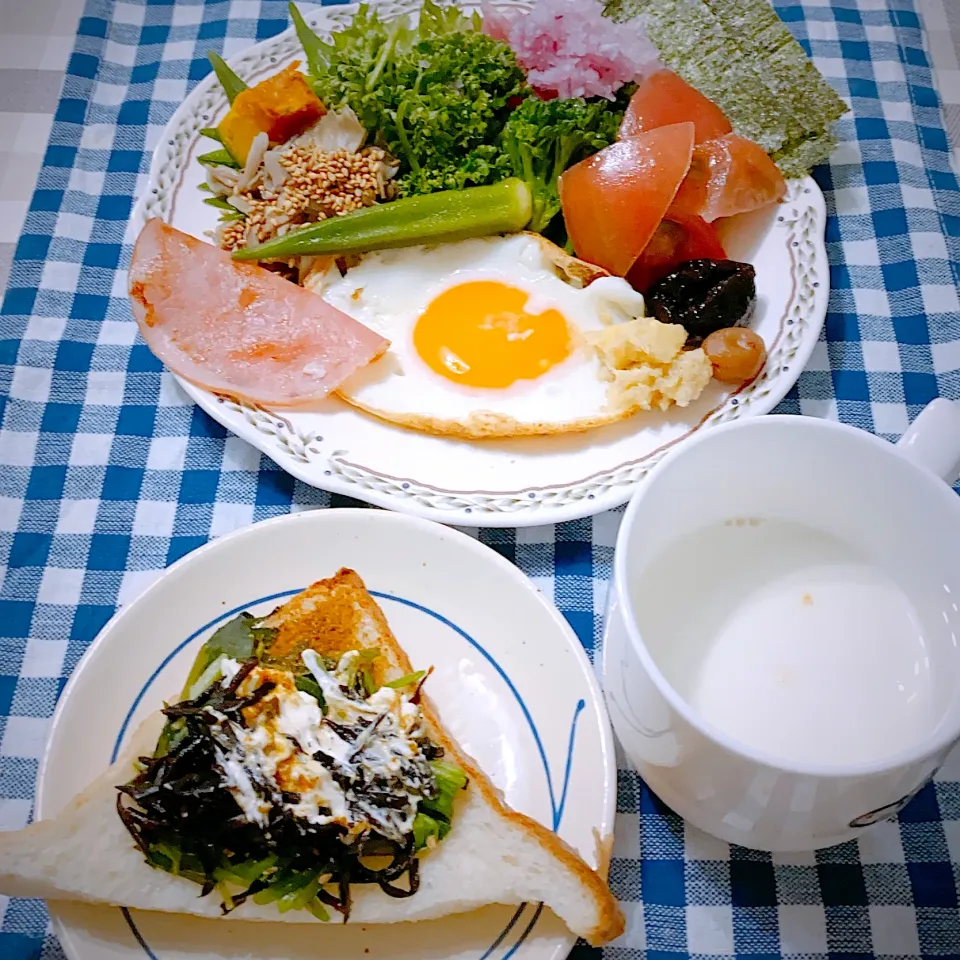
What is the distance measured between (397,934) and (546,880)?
230 mm

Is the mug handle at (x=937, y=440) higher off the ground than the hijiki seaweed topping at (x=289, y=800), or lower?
higher

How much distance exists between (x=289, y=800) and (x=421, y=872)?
205mm

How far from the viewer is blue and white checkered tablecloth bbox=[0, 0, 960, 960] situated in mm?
1329

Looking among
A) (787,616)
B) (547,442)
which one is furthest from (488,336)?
(787,616)

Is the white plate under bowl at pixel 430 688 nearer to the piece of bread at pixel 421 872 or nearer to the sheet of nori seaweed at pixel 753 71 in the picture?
the piece of bread at pixel 421 872

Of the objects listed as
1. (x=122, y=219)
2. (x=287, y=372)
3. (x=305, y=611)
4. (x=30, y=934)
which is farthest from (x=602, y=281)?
(x=30, y=934)

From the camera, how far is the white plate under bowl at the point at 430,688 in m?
1.19

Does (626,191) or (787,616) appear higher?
(626,191)

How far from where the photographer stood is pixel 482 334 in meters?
1.89

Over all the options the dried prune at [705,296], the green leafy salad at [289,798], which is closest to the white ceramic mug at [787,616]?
the green leafy salad at [289,798]

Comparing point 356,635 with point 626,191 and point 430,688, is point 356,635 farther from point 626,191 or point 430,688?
point 626,191

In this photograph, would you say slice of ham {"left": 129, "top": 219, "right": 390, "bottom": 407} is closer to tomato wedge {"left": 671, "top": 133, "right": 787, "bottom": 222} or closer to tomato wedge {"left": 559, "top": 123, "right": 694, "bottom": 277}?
tomato wedge {"left": 559, "top": 123, "right": 694, "bottom": 277}

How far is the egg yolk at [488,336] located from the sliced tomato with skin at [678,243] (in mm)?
224

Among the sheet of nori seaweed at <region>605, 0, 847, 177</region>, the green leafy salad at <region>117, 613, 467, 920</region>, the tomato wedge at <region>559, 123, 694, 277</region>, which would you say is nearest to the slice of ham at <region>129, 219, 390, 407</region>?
the tomato wedge at <region>559, 123, 694, 277</region>
